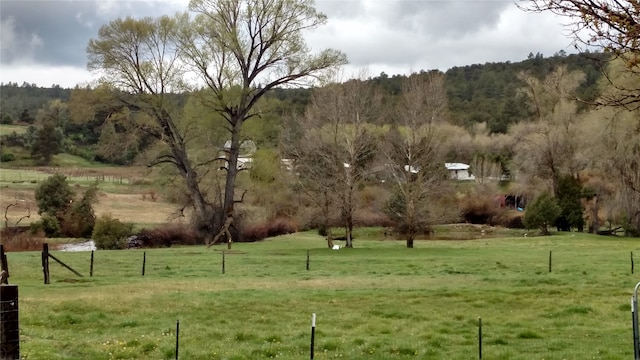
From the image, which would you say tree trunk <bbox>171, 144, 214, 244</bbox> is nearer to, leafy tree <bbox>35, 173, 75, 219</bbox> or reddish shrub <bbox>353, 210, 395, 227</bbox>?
leafy tree <bbox>35, 173, 75, 219</bbox>

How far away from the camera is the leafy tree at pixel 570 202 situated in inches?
2160

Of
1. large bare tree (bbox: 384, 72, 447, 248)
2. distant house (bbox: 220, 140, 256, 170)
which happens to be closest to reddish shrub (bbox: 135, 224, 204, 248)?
distant house (bbox: 220, 140, 256, 170)

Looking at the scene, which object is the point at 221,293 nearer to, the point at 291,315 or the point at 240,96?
the point at 291,315

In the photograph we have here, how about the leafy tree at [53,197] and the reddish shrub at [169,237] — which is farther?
the leafy tree at [53,197]

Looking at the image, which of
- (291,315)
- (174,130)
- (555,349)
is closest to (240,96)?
(174,130)

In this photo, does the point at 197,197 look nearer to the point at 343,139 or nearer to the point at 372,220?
the point at 343,139

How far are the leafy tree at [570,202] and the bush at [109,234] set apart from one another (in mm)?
35930

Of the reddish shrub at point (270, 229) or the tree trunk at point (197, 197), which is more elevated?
the tree trunk at point (197, 197)

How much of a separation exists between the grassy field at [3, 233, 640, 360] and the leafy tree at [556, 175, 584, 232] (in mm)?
25022

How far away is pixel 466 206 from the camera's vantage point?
6681cm

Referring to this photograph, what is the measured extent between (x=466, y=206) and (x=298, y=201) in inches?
767

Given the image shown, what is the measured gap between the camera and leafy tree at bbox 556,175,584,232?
180ft

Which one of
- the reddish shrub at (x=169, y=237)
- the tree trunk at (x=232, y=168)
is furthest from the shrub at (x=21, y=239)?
the tree trunk at (x=232, y=168)

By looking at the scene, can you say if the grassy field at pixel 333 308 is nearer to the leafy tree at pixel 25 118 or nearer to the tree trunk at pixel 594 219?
the tree trunk at pixel 594 219
